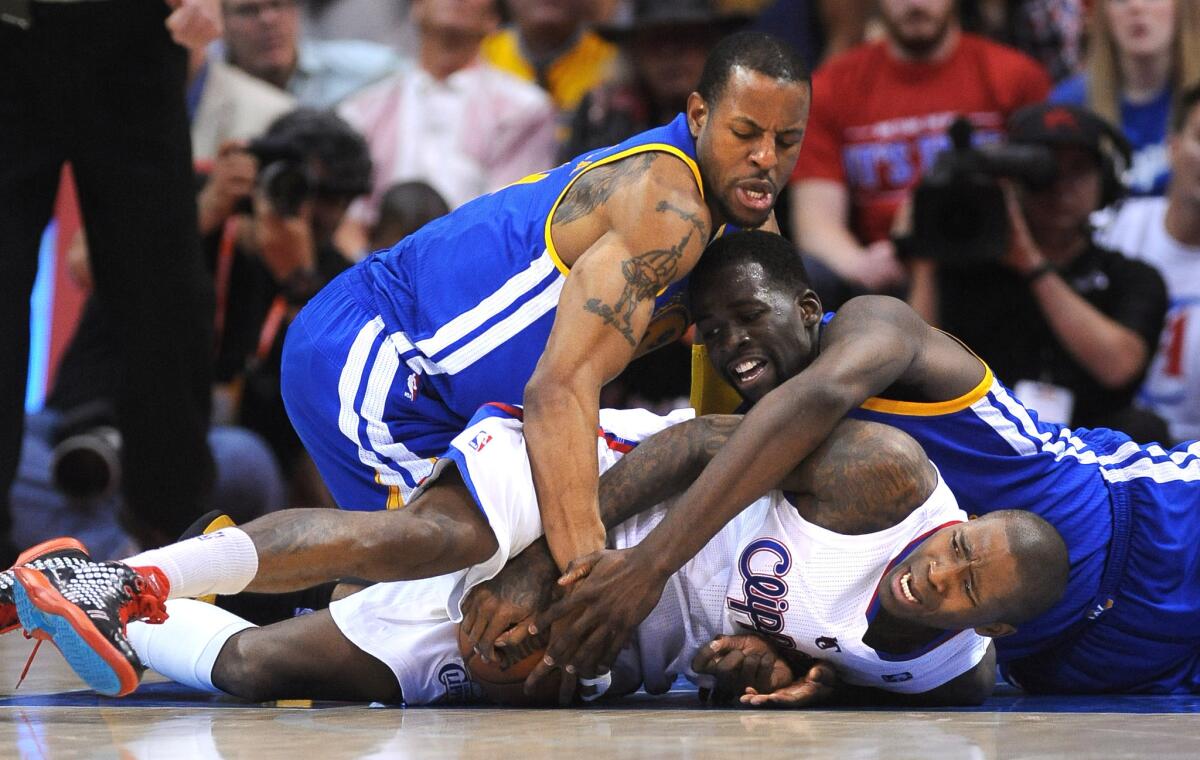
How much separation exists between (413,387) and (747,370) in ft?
2.53

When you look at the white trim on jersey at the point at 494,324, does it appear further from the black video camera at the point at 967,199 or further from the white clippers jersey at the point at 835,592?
the black video camera at the point at 967,199

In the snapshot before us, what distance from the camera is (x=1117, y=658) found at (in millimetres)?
3680

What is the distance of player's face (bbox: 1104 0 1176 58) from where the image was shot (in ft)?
20.0

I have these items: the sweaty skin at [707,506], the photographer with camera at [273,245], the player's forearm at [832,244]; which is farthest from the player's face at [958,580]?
the photographer with camera at [273,245]

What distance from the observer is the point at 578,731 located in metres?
2.82

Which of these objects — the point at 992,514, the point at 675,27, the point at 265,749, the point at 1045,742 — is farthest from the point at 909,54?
the point at 265,749

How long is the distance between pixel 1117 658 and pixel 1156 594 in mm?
165

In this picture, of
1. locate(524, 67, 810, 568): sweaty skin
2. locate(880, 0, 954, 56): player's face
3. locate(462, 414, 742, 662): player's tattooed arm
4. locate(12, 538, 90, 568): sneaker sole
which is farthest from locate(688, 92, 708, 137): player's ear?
locate(880, 0, 954, 56): player's face

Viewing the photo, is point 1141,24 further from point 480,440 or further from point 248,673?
point 248,673

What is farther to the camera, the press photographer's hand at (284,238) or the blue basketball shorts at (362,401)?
the press photographer's hand at (284,238)

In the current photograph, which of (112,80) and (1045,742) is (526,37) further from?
(1045,742)

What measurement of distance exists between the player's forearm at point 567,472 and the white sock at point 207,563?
57 cm

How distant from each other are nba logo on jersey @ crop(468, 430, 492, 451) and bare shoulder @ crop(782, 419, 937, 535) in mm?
635

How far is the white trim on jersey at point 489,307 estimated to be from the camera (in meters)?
3.66
